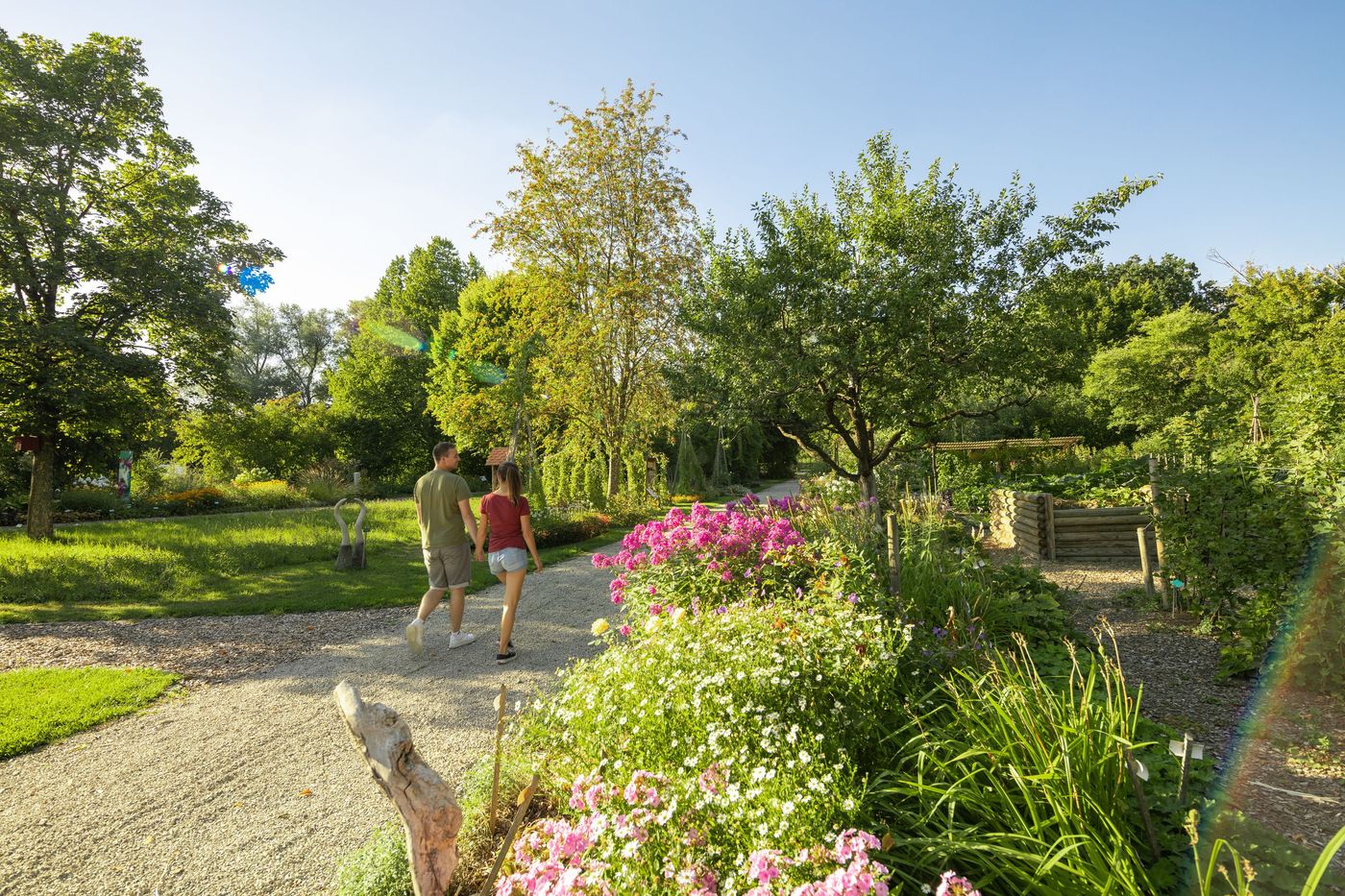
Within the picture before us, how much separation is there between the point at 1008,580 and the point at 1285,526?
173 centimetres

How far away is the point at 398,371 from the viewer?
32.0 metres

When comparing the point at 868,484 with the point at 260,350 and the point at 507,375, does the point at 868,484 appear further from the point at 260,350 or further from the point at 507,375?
the point at 260,350

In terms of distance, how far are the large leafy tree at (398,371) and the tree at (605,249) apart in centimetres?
1368

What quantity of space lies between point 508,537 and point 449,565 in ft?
2.05

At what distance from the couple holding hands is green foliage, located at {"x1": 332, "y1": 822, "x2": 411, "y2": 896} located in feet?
8.70

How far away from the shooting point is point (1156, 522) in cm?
543

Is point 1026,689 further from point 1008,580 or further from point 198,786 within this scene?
point 198,786

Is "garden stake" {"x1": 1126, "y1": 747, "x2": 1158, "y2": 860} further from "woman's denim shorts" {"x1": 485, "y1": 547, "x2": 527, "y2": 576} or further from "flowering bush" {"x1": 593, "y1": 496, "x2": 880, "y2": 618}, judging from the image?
"woman's denim shorts" {"x1": 485, "y1": 547, "x2": 527, "y2": 576}

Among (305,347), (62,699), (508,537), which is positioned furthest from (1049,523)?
(305,347)

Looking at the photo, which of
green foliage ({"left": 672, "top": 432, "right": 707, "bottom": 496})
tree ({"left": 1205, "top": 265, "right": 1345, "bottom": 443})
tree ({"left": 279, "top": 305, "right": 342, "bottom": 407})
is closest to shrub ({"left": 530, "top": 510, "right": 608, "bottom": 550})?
green foliage ({"left": 672, "top": 432, "right": 707, "bottom": 496})

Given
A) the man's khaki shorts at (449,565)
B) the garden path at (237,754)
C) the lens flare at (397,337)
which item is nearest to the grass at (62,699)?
the garden path at (237,754)

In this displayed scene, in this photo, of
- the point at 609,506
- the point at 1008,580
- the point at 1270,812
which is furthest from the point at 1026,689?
the point at 609,506

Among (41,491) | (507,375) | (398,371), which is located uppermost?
(398,371)

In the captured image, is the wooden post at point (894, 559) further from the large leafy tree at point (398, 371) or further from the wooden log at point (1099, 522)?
the large leafy tree at point (398, 371)
